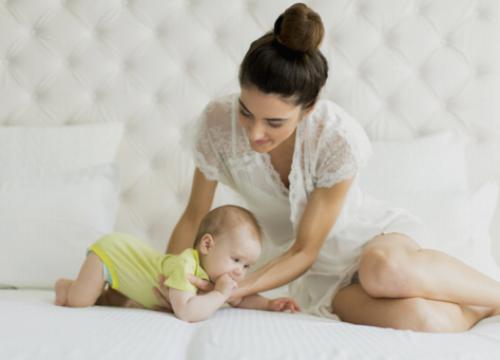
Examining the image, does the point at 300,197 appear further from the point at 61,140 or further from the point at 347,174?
the point at 61,140

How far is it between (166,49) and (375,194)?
995 millimetres

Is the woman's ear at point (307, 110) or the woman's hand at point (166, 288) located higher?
the woman's ear at point (307, 110)

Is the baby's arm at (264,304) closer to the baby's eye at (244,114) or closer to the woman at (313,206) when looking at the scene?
the woman at (313,206)

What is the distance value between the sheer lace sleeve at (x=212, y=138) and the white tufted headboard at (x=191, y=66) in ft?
1.83

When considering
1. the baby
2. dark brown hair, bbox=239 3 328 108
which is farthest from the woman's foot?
dark brown hair, bbox=239 3 328 108

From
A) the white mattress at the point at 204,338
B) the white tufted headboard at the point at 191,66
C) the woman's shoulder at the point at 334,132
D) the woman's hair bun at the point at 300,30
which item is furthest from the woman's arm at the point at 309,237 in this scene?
the white tufted headboard at the point at 191,66

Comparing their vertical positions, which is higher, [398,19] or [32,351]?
[398,19]

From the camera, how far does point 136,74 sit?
283 centimetres

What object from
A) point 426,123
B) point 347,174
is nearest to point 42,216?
point 347,174

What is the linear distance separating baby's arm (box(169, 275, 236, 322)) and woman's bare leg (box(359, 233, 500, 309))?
1.24 feet

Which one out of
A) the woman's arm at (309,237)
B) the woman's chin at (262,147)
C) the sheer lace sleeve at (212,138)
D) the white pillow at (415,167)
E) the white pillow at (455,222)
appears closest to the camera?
the woman's chin at (262,147)

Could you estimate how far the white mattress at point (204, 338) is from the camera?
1.41 meters

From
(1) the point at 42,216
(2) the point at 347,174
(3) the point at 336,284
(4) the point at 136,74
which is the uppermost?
(4) the point at 136,74

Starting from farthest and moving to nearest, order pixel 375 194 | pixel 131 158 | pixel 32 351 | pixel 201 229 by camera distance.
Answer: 1. pixel 131 158
2. pixel 375 194
3. pixel 201 229
4. pixel 32 351
